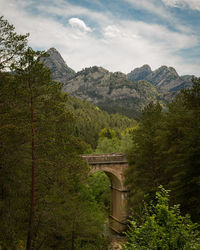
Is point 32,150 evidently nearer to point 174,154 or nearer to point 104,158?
point 174,154

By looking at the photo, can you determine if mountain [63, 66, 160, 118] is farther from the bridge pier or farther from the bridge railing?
the bridge railing

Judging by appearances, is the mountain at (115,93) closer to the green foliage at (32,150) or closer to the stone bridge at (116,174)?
the stone bridge at (116,174)

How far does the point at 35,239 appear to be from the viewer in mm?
10375

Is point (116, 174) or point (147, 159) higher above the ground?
point (147, 159)

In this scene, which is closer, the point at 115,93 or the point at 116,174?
the point at 116,174

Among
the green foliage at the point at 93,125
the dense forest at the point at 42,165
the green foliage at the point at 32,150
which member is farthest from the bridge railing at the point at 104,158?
the green foliage at the point at 93,125

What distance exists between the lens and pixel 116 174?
2842 cm

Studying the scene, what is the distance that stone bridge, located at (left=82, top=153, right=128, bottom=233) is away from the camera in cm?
2738

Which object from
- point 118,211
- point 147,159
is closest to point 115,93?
point 118,211

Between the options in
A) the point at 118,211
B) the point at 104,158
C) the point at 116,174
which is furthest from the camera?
the point at 118,211

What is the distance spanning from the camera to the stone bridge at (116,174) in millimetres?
27375

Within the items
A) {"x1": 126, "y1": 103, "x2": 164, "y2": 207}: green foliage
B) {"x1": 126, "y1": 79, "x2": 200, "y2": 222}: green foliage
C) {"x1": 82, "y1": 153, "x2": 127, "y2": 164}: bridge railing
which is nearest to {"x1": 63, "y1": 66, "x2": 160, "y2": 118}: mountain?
{"x1": 82, "y1": 153, "x2": 127, "y2": 164}: bridge railing

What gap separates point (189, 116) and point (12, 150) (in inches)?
410

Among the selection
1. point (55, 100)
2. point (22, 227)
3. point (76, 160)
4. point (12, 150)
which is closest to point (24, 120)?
point (12, 150)
